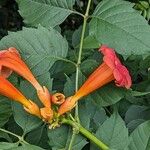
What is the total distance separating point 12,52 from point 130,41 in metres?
0.46

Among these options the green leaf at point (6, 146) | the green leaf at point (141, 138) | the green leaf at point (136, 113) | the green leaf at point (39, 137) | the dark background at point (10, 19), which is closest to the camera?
the green leaf at point (6, 146)

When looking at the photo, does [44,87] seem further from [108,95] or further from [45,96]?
[108,95]

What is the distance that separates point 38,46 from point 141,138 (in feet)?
1.73

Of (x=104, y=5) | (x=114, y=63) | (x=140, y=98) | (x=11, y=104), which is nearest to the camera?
(x=114, y=63)

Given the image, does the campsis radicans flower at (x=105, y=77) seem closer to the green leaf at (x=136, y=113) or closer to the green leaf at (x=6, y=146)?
the green leaf at (x=6, y=146)

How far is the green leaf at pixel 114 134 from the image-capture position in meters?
1.66

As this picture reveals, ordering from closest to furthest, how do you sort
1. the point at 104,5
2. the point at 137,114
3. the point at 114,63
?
the point at 114,63 < the point at 104,5 < the point at 137,114

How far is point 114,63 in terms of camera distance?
5.32 ft

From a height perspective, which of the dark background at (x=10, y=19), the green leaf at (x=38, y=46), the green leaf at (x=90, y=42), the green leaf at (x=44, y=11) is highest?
Result: the green leaf at (x=44, y=11)

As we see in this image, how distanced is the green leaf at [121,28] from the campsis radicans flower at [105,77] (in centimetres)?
12

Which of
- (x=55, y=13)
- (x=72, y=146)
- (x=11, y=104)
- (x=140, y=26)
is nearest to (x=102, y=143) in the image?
(x=72, y=146)

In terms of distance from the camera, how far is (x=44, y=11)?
76.9 inches

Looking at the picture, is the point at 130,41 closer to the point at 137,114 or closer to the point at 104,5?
the point at 104,5

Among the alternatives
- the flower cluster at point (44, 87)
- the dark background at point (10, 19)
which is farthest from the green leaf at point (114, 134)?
the dark background at point (10, 19)
